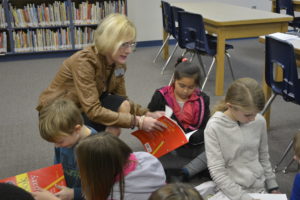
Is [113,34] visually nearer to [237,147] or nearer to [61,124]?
[61,124]

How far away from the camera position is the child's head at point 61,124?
4.99 ft

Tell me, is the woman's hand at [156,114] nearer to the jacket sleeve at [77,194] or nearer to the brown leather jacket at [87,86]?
the brown leather jacket at [87,86]

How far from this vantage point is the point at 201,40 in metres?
3.55

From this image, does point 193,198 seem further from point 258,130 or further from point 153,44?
point 153,44

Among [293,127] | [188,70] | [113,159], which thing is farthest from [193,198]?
[293,127]

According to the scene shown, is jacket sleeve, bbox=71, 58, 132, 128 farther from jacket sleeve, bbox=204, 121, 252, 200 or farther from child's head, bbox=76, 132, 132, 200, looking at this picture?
child's head, bbox=76, 132, 132, 200

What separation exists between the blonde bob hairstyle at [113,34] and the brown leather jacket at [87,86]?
9 centimetres

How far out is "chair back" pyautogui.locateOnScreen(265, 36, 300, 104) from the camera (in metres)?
2.21

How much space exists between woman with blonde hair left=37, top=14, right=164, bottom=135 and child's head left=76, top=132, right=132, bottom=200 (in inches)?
28.5

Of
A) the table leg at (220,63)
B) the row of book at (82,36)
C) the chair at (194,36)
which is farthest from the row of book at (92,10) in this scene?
the table leg at (220,63)

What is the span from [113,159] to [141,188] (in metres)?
0.19

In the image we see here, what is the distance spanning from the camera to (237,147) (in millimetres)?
1683

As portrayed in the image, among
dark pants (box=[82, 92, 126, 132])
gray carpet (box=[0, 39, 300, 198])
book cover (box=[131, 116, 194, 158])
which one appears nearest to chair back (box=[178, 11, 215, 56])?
gray carpet (box=[0, 39, 300, 198])

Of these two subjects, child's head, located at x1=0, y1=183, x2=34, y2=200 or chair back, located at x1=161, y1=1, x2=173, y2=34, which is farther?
chair back, located at x1=161, y1=1, x2=173, y2=34
